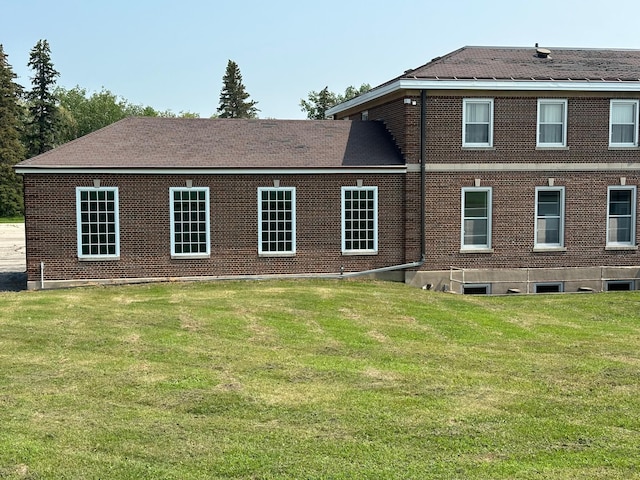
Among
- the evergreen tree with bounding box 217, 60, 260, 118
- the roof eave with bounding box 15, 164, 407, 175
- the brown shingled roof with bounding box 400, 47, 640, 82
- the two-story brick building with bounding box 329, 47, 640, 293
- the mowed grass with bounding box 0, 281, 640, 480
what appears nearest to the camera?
the mowed grass with bounding box 0, 281, 640, 480

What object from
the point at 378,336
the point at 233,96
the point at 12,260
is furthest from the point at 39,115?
the point at 378,336

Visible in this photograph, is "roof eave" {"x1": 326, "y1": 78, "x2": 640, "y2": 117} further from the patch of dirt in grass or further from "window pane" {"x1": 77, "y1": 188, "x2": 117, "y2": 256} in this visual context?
the patch of dirt in grass

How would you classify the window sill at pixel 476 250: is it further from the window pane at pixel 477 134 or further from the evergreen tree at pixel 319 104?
the evergreen tree at pixel 319 104

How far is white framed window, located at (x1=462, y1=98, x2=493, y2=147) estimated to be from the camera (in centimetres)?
2659

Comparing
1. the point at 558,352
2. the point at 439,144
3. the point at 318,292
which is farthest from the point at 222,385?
the point at 439,144

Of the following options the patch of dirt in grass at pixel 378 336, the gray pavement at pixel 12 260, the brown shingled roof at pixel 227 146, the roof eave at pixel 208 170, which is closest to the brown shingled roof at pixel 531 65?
the brown shingled roof at pixel 227 146

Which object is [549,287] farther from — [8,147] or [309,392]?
[8,147]

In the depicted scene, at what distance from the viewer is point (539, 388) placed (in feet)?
39.2

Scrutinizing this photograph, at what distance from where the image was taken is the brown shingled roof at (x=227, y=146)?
24750mm

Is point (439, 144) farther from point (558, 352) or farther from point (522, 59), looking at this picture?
point (558, 352)

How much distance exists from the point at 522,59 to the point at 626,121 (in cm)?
444

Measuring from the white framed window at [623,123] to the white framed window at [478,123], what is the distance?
460 centimetres

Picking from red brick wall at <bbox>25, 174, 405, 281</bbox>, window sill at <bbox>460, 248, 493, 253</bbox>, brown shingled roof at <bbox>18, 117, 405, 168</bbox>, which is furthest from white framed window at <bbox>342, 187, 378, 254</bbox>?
window sill at <bbox>460, 248, 493, 253</bbox>

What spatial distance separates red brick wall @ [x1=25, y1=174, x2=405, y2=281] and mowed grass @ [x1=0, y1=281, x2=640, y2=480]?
4056mm
